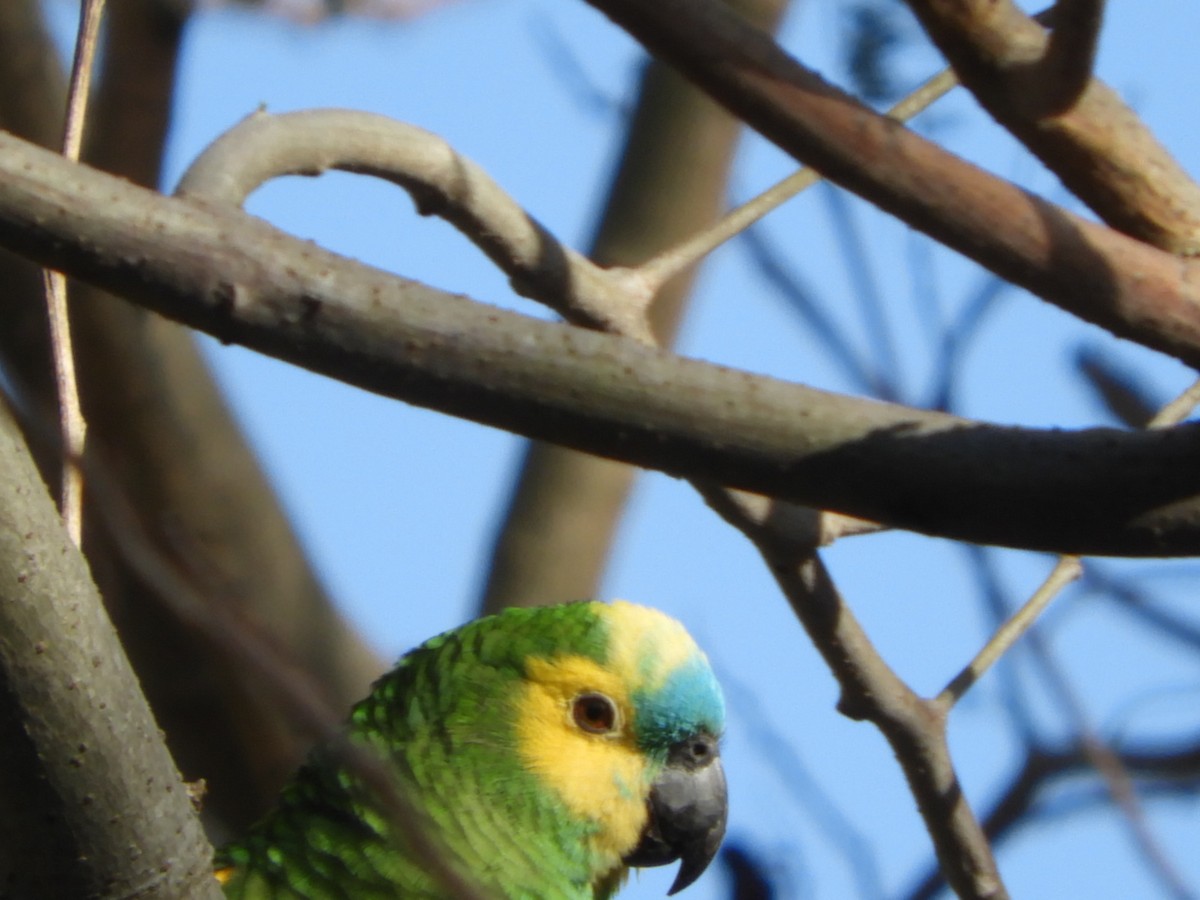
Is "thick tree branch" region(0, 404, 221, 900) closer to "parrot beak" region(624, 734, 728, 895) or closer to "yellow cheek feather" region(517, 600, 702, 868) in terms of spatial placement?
"yellow cheek feather" region(517, 600, 702, 868)

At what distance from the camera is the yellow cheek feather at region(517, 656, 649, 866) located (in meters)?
2.12

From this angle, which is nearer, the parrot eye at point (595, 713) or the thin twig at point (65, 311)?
the thin twig at point (65, 311)

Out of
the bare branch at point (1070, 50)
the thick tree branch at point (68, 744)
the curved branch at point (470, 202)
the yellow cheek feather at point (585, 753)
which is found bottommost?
the thick tree branch at point (68, 744)

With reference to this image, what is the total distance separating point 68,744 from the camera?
46.4 inches

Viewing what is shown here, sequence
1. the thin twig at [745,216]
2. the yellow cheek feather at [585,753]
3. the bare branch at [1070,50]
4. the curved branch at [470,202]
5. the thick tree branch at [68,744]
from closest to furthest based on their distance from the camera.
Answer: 1. the thick tree branch at [68,744]
2. the bare branch at [1070,50]
3. the curved branch at [470,202]
4. the thin twig at [745,216]
5. the yellow cheek feather at [585,753]

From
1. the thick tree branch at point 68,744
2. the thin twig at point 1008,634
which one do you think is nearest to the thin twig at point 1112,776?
the thin twig at point 1008,634

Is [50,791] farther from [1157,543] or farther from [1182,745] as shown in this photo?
[1182,745]

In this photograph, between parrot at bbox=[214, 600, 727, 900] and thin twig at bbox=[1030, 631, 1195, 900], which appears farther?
parrot at bbox=[214, 600, 727, 900]

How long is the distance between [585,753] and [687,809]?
0.20 m

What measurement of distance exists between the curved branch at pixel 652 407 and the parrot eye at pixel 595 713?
44.7 inches

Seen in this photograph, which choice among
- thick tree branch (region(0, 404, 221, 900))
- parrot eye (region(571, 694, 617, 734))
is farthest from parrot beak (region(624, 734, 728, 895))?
thick tree branch (region(0, 404, 221, 900))

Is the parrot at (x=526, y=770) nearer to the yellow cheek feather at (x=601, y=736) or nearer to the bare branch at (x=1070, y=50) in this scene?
the yellow cheek feather at (x=601, y=736)

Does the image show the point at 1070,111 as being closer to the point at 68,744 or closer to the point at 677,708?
the point at 68,744

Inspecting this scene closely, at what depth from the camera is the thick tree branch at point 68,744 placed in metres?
1.14
